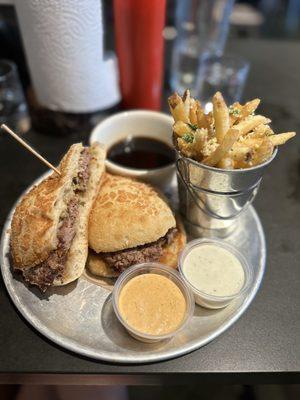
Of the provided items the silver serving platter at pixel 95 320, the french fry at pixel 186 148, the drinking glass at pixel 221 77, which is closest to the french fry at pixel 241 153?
the french fry at pixel 186 148

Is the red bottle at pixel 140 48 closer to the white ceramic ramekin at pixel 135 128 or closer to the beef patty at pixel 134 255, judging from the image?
the white ceramic ramekin at pixel 135 128

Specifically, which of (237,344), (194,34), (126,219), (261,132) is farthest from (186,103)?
(194,34)

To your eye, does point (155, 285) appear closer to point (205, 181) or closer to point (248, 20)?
point (205, 181)

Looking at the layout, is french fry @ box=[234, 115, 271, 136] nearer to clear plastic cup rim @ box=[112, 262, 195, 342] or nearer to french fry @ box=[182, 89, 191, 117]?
french fry @ box=[182, 89, 191, 117]

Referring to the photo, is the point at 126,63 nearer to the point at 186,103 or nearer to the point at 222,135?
the point at 186,103

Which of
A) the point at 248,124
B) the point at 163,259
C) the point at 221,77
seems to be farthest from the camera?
the point at 221,77

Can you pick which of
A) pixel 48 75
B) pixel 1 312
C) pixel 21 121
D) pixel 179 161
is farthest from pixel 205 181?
pixel 21 121
